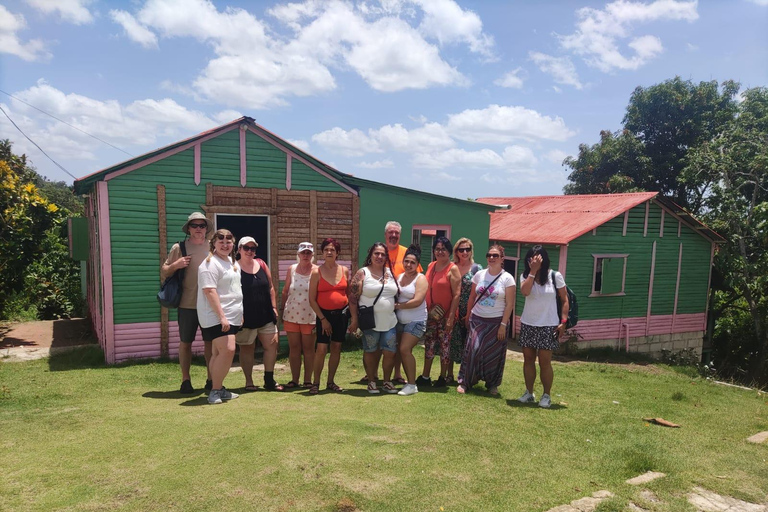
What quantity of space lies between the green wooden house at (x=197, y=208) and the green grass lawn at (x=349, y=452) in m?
2.39

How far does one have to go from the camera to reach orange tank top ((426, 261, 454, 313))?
227 inches

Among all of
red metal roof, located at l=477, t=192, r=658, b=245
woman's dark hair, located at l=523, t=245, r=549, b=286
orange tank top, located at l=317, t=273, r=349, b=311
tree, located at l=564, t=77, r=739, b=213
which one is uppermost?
tree, located at l=564, t=77, r=739, b=213

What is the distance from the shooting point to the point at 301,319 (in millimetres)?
5484

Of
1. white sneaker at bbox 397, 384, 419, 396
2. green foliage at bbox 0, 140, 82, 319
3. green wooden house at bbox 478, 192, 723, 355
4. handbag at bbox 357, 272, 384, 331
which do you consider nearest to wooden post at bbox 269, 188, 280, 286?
handbag at bbox 357, 272, 384, 331

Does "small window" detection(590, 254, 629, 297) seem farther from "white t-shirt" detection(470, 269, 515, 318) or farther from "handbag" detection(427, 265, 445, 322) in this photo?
"handbag" detection(427, 265, 445, 322)

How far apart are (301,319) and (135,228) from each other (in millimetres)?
4490

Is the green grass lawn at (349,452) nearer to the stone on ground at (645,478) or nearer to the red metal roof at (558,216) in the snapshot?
the stone on ground at (645,478)

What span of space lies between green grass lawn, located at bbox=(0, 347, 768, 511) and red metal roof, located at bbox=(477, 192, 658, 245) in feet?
25.5

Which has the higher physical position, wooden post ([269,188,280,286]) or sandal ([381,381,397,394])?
wooden post ([269,188,280,286])

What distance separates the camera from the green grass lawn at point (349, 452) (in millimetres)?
3154

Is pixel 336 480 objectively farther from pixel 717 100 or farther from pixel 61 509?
pixel 717 100

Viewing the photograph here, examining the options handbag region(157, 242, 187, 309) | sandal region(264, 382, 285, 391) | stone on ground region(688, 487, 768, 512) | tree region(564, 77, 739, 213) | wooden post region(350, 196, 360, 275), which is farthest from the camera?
tree region(564, 77, 739, 213)

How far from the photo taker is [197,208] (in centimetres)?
867

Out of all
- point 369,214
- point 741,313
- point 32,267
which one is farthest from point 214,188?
point 741,313
